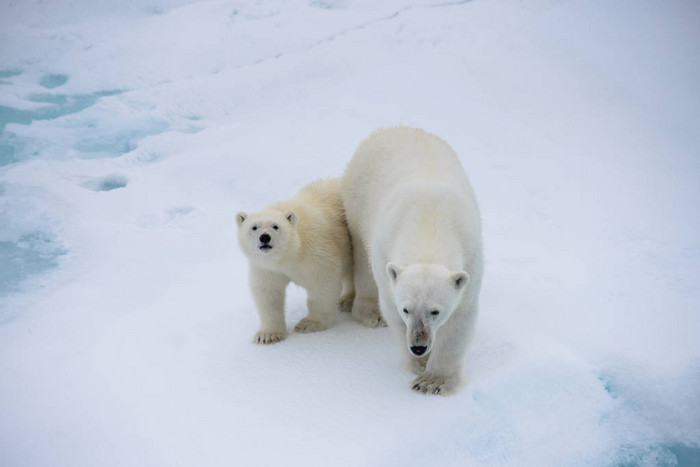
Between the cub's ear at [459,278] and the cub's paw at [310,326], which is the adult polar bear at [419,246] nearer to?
the cub's ear at [459,278]

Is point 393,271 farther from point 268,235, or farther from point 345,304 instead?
point 345,304

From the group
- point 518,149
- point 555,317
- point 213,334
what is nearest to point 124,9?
point 518,149

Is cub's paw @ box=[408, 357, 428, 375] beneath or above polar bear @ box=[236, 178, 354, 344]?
beneath

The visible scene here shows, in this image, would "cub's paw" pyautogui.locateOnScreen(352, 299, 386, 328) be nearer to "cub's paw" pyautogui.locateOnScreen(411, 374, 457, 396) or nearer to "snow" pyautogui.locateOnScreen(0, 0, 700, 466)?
"snow" pyautogui.locateOnScreen(0, 0, 700, 466)

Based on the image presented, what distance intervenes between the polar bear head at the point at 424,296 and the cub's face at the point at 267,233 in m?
1.12

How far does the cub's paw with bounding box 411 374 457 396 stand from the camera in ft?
10.4

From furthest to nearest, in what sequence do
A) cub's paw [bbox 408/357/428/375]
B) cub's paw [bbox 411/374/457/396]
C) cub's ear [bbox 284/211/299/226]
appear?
cub's ear [bbox 284/211/299/226] → cub's paw [bbox 408/357/428/375] → cub's paw [bbox 411/374/457/396]

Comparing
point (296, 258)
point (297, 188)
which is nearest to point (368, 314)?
point (296, 258)

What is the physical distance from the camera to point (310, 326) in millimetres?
3959

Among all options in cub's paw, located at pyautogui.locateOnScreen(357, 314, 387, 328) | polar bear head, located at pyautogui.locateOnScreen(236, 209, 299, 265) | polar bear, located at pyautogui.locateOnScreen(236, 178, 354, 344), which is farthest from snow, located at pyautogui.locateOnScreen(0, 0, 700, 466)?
polar bear head, located at pyautogui.locateOnScreen(236, 209, 299, 265)

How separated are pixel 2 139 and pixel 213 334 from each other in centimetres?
494

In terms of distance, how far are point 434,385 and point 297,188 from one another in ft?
9.70

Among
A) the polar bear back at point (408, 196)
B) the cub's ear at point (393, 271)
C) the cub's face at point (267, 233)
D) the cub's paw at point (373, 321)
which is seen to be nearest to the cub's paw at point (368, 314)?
the cub's paw at point (373, 321)

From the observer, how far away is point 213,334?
13.0 feet
